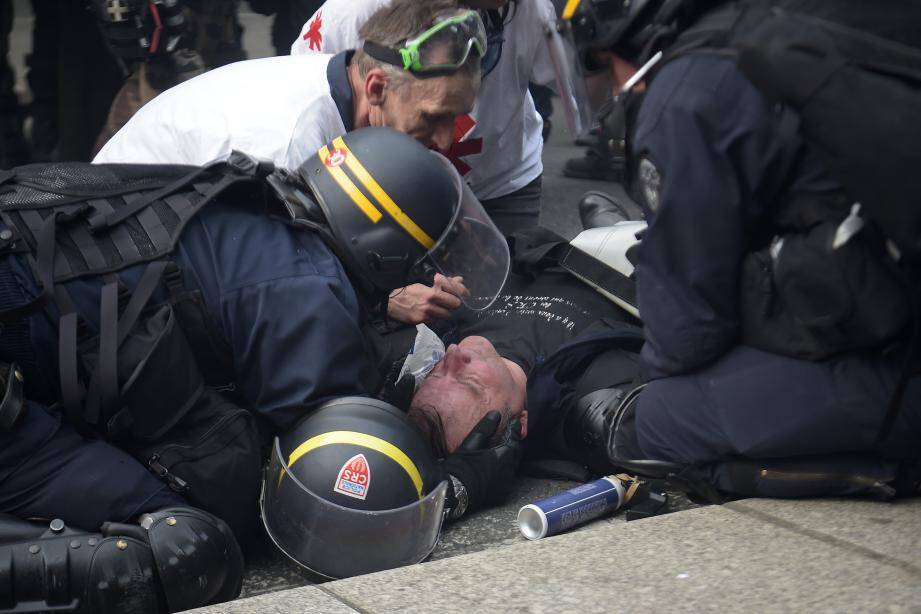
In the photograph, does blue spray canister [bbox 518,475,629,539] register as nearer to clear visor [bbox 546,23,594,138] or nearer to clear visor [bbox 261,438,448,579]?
clear visor [bbox 261,438,448,579]

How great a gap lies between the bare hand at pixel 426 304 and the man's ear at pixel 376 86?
0.54m

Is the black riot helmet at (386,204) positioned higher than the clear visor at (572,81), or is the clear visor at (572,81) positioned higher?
the clear visor at (572,81)

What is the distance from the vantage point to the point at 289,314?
2625mm

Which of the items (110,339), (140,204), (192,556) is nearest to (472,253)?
(140,204)

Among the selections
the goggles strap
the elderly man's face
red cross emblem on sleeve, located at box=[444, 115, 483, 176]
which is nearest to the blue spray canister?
the elderly man's face

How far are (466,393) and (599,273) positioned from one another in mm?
749

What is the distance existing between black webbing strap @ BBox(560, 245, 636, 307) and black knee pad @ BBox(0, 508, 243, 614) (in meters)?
1.59

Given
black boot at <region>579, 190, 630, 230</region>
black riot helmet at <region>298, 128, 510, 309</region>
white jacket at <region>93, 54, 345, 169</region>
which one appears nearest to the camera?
black riot helmet at <region>298, 128, 510, 309</region>

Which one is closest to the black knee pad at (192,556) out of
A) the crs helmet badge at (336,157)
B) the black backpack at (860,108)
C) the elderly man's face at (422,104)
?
the crs helmet badge at (336,157)

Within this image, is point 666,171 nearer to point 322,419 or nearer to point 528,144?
point 322,419

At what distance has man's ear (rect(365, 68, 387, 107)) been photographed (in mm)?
3502

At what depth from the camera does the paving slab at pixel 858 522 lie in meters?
2.34

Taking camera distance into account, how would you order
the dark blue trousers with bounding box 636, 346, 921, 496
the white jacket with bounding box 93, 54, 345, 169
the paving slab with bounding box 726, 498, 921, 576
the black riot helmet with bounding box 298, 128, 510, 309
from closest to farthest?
the paving slab with bounding box 726, 498, 921, 576 < the dark blue trousers with bounding box 636, 346, 921, 496 < the black riot helmet with bounding box 298, 128, 510, 309 < the white jacket with bounding box 93, 54, 345, 169

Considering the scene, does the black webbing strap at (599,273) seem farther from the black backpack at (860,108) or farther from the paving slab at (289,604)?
the paving slab at (289,604)
